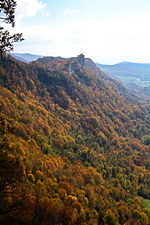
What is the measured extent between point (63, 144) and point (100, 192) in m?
47.6

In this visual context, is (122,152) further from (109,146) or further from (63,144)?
(63,144)

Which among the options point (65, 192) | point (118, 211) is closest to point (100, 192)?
point (118, 211)

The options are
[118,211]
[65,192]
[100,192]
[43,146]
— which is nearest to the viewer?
[65,192]

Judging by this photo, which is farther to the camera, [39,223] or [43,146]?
[43,146]

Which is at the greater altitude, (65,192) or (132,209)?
(65,192)

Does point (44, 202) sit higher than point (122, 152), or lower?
higher

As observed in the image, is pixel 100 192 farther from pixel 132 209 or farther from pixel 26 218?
pixel 26 218

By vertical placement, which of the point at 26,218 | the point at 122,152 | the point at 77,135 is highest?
the point at 26,218

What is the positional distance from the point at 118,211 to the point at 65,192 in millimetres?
28438

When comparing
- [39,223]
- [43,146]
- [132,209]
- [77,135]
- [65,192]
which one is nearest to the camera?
[39,223]

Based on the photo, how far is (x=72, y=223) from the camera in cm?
6881

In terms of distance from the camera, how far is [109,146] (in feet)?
654

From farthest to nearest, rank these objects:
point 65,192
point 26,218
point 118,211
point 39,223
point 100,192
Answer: point 100,192 < point 118,211 < point 65,192 < point 39,223 < point 26,218

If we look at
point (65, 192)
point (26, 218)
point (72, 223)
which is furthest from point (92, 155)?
point (26, 218)
